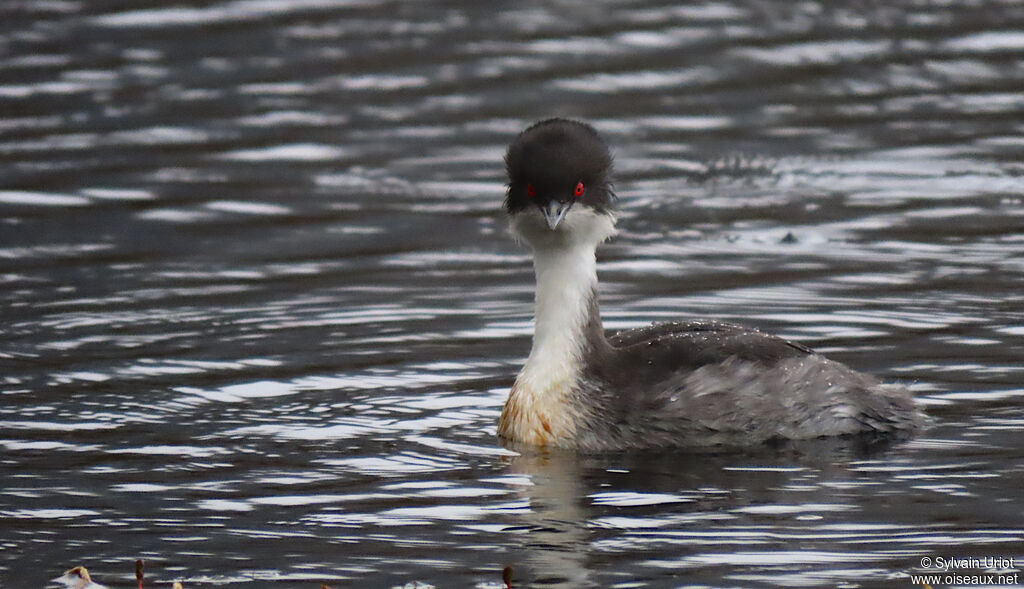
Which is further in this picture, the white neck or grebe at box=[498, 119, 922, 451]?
the white neck

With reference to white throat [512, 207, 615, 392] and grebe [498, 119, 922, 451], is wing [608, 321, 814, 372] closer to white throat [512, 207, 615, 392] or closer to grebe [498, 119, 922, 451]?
grebe [498, 119, 922, 451]

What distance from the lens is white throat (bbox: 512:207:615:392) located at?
11.0 metres

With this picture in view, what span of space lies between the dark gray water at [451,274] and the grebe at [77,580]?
0.48 ft

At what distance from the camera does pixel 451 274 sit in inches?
607

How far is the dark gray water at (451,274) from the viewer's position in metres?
9.34

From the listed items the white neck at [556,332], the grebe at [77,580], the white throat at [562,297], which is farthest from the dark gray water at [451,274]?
the white throat at [562,297]

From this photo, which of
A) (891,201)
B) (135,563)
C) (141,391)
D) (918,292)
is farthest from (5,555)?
(891,201)

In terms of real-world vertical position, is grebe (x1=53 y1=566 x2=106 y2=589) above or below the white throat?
below

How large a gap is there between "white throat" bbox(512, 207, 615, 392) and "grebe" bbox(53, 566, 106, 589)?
323cm

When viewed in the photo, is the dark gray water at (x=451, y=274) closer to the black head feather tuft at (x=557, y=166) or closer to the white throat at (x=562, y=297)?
the white throat at (x=562, y=297)

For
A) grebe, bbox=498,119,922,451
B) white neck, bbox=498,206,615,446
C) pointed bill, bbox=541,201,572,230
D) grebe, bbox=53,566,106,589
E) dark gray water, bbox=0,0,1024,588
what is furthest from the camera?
white neck, bbox=498,206,615,446

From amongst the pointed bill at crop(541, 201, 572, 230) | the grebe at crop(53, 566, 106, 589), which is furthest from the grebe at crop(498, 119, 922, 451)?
the grebe at crop(53, 566, 106, 589)

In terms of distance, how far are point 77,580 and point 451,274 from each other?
7.11m

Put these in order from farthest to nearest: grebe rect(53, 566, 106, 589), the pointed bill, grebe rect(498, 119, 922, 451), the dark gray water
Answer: grebe rect(498, 119, 922, 451) < the pointed bill < the dark gray water < grebe rect(53, 566, 106, 589)
